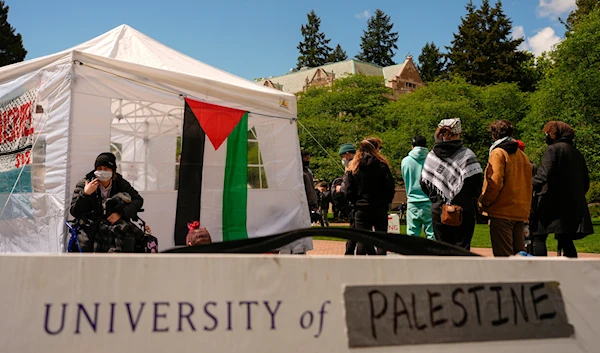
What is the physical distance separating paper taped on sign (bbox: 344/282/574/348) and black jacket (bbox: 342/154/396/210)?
4.67 metres

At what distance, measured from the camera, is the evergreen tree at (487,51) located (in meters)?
A: 52.1

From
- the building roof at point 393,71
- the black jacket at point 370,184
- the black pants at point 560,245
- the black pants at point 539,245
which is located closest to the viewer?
the black pants at point 560,245

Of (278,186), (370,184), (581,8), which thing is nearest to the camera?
(370,184)

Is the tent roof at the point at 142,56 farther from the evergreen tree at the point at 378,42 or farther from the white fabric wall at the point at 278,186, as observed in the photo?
the evergreen tree at the point at 378,42

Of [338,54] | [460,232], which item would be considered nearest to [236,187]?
[460,232]

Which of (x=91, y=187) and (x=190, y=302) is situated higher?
(x=91, y=187)

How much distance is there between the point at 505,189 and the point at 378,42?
274 feet

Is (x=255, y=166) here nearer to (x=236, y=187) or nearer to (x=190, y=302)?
(x=236, y=187)

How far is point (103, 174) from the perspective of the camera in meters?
5.34

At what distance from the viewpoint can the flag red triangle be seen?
301 inches

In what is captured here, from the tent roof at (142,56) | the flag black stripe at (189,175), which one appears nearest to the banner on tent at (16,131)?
the tent roof at (142,56)

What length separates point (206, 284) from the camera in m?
1.32

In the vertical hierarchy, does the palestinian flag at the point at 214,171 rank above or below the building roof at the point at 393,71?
below

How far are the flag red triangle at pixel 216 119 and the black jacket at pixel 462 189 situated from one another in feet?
12.8
